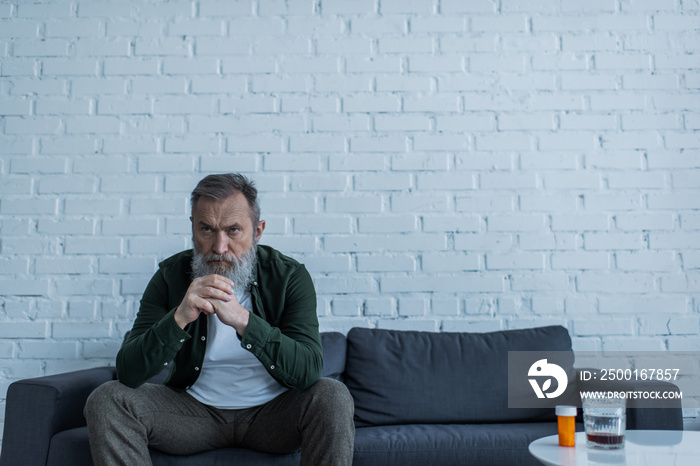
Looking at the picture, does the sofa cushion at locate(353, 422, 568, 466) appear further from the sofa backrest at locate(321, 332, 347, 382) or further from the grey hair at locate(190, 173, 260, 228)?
the grey hair at locate(190, 173, 260, 228)

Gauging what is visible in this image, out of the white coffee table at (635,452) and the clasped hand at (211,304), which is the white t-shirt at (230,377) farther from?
the white coffee table at (635,452)

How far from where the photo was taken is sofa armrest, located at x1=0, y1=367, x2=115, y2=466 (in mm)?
1781

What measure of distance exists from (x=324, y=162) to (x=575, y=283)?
1.18 m

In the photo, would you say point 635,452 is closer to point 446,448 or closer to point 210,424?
point 446,448

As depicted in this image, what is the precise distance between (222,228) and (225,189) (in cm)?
12

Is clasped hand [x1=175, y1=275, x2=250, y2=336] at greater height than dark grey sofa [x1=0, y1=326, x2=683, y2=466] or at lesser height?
greater

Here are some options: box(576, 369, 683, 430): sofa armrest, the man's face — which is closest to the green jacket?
the man's face

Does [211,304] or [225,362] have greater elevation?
[211,304]

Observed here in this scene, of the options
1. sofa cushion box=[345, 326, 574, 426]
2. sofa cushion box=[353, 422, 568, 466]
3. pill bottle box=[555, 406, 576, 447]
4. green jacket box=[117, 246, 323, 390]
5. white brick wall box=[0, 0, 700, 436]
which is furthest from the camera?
white brick wall box=[0, 0, 700, 436]

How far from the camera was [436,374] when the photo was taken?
224cm

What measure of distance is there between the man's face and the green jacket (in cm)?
12

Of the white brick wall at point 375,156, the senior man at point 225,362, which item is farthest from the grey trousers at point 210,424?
the white brick wall at point 375,156

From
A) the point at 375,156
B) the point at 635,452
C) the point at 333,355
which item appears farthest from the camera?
the point at 375,156

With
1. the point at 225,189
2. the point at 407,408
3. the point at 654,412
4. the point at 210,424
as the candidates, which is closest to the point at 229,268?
→ the point at 225,189
